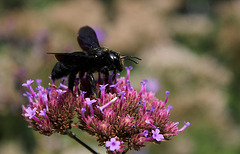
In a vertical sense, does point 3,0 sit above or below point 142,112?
above

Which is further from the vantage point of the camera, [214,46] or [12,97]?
[214,46]

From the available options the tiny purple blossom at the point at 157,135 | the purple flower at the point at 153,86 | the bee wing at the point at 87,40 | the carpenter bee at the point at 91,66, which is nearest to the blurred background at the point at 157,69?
the purple flower at the point at 153,86

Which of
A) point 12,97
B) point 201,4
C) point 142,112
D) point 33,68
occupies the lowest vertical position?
point 12,97

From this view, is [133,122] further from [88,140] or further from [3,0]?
[3,0]

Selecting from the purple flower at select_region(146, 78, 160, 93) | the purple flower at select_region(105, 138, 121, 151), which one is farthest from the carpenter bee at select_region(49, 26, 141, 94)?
the purple flower at select_region(146, 78, 160, 93)

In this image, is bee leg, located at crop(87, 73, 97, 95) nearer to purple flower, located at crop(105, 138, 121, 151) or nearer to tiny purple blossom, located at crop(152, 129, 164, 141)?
purple flower, located at crop(105, 138, 121, 151)

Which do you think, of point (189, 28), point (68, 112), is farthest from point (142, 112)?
point (189, 28)

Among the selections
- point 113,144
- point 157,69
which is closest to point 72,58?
point 113,144
